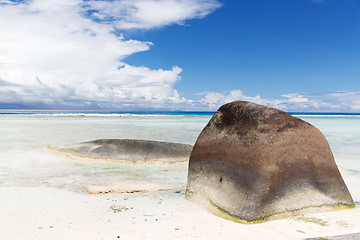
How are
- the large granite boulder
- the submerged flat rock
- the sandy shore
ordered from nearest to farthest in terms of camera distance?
the sandy shore < the large granite boulder < the submerged flat rock

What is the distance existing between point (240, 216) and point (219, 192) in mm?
519

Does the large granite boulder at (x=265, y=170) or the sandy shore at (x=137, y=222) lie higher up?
the large granite boulder at (x=265, y=170)

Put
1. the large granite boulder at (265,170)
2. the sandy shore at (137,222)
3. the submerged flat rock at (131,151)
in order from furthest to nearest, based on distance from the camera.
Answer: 1. the submerged flat rock at (131,151)
2. the large granite boulder at (265,170)
3. the sandy shore at (137,222)

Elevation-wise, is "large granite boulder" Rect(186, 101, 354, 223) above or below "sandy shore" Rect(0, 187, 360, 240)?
above

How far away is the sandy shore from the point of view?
3.21 meters

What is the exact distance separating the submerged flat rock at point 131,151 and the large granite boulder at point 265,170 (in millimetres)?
4033

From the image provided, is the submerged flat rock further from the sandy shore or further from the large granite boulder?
the large granite boulder

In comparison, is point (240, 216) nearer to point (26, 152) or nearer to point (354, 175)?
point (354, 175)

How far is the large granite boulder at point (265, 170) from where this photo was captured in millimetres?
3621

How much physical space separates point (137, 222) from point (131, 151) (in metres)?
5.08

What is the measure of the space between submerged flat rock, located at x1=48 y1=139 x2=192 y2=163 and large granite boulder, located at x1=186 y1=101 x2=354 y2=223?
403cm

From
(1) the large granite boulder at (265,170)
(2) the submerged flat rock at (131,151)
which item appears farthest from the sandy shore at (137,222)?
(2) the submerged flat rock at (131,151)

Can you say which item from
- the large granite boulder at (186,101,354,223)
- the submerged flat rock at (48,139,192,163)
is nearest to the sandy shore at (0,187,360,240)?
the large granite boulder at (186,101,354,223)

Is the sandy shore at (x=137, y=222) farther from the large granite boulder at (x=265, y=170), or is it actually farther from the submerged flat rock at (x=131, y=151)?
the submerged flat rock at (x=131, y=151)
